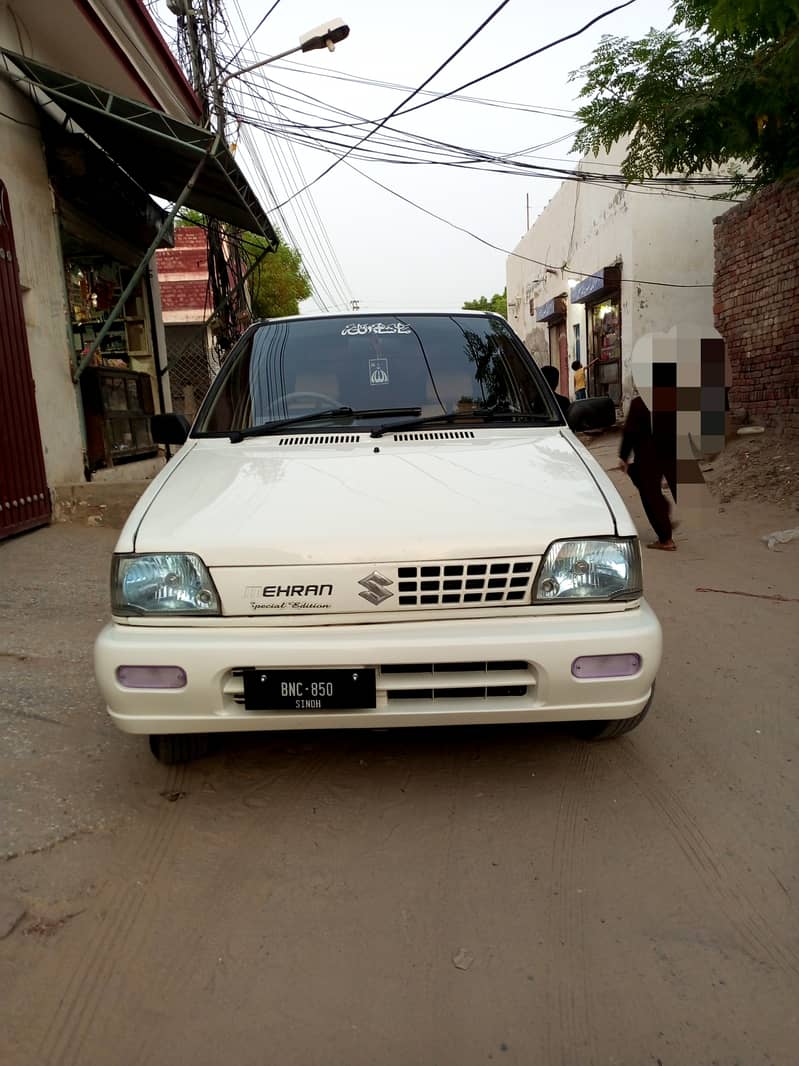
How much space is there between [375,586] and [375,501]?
1.04 feet

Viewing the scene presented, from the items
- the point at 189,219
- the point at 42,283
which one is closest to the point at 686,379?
the point at 42,283

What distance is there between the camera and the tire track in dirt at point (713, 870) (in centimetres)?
185

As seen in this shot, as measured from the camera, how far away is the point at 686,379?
15.3 ft

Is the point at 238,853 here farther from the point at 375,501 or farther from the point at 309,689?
the point at 375,501

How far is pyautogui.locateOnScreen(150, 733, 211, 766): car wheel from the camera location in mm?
2662

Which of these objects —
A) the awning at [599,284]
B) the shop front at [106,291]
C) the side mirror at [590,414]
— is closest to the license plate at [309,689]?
the side mirror at [590,414]

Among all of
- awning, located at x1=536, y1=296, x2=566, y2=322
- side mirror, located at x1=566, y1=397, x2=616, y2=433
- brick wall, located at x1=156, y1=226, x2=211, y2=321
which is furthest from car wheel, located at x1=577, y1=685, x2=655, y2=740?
brick wall, located at x1=156, y1=226, x2=211, y2=321

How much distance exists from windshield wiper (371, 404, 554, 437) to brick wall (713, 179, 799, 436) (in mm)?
7620

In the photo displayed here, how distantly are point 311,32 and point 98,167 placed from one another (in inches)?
165

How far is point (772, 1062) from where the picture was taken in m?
1.54

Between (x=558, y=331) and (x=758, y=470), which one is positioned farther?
(x=558, y=331)

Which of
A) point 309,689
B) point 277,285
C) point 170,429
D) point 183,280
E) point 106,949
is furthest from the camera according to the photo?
point 277,285

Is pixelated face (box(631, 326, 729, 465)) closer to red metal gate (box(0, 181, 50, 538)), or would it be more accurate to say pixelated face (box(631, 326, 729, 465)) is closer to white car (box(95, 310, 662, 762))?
white car (box(95, 310, 662, 762))

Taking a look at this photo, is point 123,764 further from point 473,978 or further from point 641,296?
point 641,296
